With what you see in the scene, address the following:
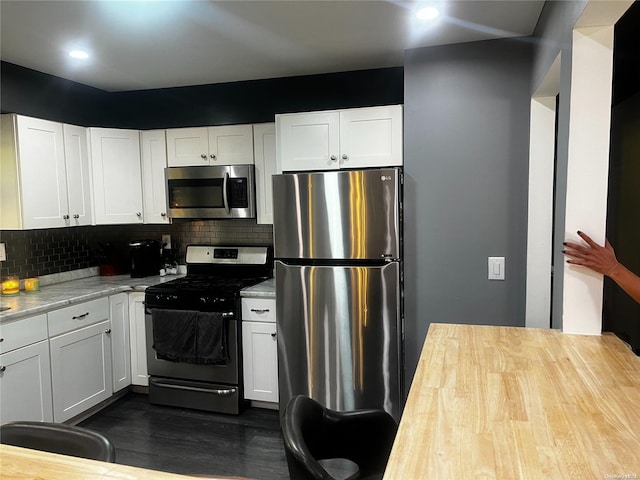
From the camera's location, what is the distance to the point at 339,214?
2.77 meters

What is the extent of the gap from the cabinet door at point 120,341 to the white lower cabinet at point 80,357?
0.14ft

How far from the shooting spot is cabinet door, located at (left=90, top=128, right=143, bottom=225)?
3533 millimetres

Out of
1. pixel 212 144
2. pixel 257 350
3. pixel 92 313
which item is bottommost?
pixel 257 350

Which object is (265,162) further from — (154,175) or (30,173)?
(30,173)

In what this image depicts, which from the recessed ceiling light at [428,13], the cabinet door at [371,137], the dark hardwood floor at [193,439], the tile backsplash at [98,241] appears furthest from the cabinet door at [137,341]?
the recessed ceiling light at [428,13]

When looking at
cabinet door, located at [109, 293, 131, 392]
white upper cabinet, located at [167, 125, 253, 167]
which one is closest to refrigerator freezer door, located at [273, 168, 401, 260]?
white upper cabinet, located at [167, 125, 253, 167]

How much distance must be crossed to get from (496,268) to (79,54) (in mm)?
2893

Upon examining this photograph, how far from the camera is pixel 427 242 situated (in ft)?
9.32

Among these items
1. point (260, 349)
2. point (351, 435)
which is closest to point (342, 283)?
point (260, 349)

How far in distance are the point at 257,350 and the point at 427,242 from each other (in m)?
1.41

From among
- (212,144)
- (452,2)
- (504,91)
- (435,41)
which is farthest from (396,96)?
(212,144)

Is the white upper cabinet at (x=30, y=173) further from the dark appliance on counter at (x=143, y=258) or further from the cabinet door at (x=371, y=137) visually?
the cabinet door at (x=371, y=137)

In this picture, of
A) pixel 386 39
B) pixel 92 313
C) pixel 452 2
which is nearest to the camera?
pixel 452 2

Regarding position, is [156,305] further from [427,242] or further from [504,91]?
[504,91]
